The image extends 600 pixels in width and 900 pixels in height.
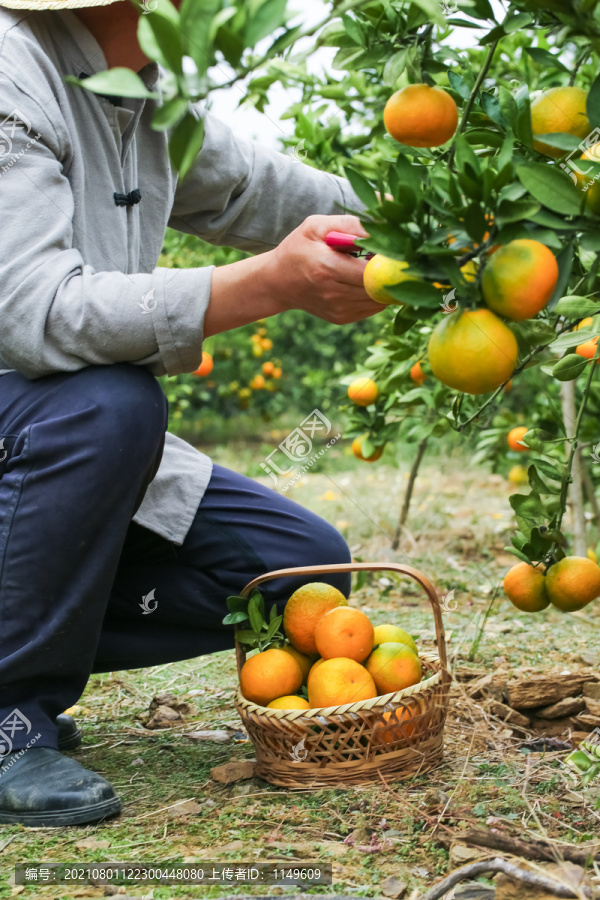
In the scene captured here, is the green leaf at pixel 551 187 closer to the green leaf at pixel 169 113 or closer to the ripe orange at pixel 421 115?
the ripe orange at pixel 421 115

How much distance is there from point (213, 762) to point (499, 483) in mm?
3281

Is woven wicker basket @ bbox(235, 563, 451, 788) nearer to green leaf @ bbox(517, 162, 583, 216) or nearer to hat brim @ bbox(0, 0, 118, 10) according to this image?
green leaf @ bbox(517, 162, 583, 216)

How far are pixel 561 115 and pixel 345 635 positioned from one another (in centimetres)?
79

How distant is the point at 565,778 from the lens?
3.98ft

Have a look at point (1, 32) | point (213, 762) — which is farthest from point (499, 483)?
point (1, 32)

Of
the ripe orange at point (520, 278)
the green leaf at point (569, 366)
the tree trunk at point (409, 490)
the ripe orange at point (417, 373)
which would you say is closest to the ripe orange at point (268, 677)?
the green leaf at point (569, 366)

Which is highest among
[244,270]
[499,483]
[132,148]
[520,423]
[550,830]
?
[132,148]

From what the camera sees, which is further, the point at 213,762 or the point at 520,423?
the point at 520,423

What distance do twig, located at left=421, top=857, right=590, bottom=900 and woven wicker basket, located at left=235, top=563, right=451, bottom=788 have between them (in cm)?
31

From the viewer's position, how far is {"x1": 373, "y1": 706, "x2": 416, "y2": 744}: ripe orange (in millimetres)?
1227

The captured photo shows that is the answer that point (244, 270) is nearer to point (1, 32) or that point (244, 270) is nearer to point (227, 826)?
point (1, 32)

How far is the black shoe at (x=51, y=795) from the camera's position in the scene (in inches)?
46.0

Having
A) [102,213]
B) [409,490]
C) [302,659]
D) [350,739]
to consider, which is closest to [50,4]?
[102,213]

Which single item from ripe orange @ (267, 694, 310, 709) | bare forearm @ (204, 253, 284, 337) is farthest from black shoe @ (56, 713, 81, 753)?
bare forearm @ (204, 253, 284, 337)
